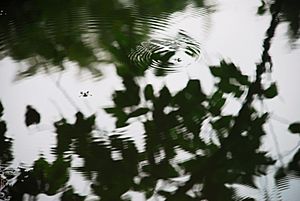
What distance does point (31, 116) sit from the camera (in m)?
0.77

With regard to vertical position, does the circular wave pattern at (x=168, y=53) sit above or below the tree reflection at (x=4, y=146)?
above

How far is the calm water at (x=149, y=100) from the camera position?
771mm

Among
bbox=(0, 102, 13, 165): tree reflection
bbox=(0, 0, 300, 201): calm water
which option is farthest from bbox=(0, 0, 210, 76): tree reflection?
bbox=(0, 102, 13, 165): tree reflection

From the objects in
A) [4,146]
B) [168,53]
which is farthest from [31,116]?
[168,53]

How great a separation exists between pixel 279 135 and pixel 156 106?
10.3 inches

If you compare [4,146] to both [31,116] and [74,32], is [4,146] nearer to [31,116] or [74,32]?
[31,116]

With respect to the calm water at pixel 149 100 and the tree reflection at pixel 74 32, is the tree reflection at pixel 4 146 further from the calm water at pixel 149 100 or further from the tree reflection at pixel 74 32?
the tree reflection at pixel 74 32

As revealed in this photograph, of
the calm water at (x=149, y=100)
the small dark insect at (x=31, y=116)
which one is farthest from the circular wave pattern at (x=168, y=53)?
the small dark insect at (x=31, y=116)

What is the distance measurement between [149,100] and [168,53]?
10cm

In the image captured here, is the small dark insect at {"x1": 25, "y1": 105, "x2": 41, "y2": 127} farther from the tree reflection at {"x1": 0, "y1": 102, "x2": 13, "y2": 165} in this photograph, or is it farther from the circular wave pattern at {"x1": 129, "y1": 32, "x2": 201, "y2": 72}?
the circular wave pattern at {"x1": 129, "y1": 32, "x2": 201, "y2": 72}

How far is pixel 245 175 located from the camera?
79 cm

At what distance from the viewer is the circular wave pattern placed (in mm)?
775

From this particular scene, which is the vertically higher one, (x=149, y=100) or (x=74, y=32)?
(x=74, y=32)

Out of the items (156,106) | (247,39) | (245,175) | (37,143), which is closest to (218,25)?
(247,39)
